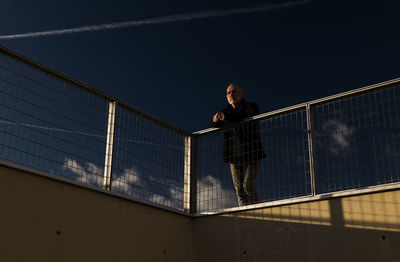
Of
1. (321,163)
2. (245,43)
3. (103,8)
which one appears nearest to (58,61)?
(103,8)

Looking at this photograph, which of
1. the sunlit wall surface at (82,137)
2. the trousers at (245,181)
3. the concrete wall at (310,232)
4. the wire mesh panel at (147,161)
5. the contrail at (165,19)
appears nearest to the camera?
the sunlit wall surface at (82,137)

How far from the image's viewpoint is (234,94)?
5676mm

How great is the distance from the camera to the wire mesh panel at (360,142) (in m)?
4.05

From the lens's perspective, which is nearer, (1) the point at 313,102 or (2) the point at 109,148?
(2) the point at 109,148

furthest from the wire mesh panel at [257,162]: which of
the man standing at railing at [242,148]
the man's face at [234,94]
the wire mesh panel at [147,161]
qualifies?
the man's face at [234,94]

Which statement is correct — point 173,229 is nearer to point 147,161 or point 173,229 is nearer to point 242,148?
point 147,161

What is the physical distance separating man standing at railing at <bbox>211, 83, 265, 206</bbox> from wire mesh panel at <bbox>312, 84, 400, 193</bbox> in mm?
688

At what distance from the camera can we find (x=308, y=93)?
10289mm

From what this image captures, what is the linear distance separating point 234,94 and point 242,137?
0.68m

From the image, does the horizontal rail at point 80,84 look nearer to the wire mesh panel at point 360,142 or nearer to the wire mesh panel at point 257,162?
the wire mesh panel at point 257,162

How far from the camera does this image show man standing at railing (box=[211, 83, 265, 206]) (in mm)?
4977

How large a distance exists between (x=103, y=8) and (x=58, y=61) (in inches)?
57.2

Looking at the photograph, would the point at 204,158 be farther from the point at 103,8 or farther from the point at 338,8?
the point at 338,8

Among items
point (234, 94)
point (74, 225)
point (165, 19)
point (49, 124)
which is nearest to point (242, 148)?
point (234, 94)
